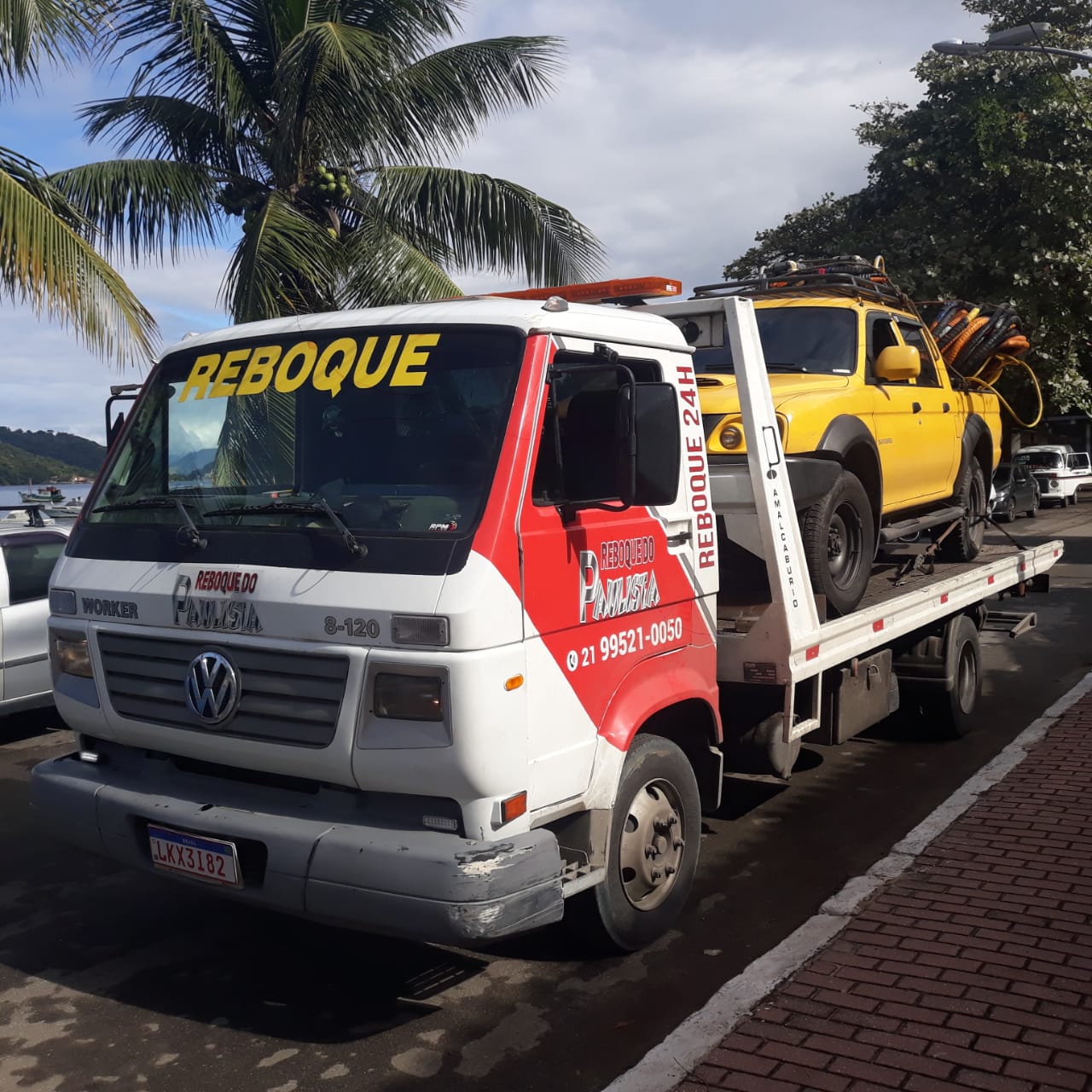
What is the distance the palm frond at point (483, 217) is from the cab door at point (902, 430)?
19.1 feet

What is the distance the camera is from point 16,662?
7.78 metres

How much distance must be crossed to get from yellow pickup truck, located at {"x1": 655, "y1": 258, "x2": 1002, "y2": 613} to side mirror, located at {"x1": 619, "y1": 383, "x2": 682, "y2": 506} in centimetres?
114

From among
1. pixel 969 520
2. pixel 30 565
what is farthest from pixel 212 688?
pixel 969 520

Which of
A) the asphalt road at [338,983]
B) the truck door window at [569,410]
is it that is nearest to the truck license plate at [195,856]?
the asphalt road at [338,983]

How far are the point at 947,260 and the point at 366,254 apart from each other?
13.8 metres

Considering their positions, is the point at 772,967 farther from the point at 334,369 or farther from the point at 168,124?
the point at 168,124

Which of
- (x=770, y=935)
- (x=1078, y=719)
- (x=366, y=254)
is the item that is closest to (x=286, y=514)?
(x=770, y=935)

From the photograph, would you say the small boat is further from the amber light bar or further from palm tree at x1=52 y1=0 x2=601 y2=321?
the amber light bar

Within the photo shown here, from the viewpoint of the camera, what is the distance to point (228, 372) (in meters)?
4.51

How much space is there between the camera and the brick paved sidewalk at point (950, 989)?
3516mm

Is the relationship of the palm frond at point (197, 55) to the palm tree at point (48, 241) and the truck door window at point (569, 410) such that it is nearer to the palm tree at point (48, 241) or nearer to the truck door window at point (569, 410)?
the palm tree at point (48, 241)

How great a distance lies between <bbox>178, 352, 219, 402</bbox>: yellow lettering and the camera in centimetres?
457

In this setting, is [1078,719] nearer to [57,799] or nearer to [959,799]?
[959,799]

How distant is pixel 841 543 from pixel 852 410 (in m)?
0.80
